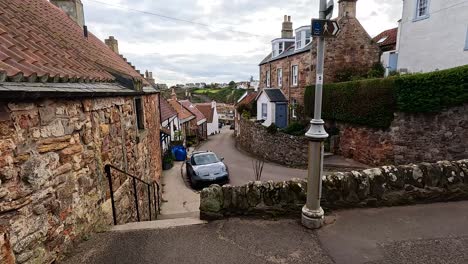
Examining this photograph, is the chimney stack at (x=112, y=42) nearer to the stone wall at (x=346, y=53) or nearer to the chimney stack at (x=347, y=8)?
the stone wall at (x=346, y=53)

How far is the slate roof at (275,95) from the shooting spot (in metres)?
21.6

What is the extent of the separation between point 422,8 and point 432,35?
1.77 m

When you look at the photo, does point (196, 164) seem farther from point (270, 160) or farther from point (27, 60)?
point (27, 60)

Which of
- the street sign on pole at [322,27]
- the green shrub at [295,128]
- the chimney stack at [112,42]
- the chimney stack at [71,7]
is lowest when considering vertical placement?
the green shrub at [295,128]

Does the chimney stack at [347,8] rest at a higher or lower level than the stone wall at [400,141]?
higher

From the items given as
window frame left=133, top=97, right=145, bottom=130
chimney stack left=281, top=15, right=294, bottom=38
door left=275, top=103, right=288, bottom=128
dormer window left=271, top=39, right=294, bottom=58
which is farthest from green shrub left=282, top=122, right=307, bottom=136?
window frame left=133, top=97, right=145, bottom=130

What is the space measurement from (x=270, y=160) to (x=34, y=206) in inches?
649

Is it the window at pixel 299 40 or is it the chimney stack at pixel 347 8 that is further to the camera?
the window at pixel 299 40

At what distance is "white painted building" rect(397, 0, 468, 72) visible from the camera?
38.7 ft

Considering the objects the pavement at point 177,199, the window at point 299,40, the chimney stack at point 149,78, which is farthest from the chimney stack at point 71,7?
the window at point 299,40

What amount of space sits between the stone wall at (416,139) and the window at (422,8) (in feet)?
20.6

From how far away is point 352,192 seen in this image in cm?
427

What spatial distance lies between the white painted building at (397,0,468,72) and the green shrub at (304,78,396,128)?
3.54m

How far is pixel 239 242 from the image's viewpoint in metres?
3.58
